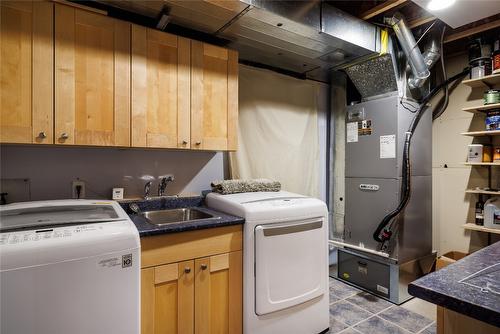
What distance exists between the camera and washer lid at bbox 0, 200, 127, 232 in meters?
1.25

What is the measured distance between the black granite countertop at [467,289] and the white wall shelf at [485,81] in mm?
2086

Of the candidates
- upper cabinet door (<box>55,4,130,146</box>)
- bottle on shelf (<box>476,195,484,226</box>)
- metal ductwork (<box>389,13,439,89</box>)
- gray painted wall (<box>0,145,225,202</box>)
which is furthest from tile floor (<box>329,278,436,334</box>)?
upper cabinet door (<box>55,4,130,146</box>)

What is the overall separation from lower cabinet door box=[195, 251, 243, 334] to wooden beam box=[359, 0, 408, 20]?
6.84ft

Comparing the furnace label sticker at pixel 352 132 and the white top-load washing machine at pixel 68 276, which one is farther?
the furnace label sticker at pixel 352 132

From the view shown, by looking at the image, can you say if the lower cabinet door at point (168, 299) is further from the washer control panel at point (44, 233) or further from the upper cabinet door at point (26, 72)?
the upper cabinet door at point (26, 72)

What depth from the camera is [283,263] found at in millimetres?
1786

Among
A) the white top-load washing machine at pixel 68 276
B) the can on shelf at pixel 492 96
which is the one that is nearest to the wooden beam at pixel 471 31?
the can on shelf at pixel 492 96

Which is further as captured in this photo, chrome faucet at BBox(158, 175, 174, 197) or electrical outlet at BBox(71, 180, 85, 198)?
chrome faucet at BBox(158, 175, 174, 197)

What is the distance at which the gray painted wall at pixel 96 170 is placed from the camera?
66.4 inches

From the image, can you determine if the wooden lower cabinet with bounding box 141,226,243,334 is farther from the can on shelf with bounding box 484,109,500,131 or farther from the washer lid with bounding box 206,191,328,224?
the can on shelf with bounding box 484,109,500,131

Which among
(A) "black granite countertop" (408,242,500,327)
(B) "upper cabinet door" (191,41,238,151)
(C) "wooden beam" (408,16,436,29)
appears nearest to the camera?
(A) "black granite countertop" (408,242,500,327)

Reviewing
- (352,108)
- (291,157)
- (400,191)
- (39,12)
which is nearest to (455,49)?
(352,108)

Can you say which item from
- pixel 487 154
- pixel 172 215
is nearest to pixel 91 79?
pixel 172 215

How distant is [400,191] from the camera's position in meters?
2.46
